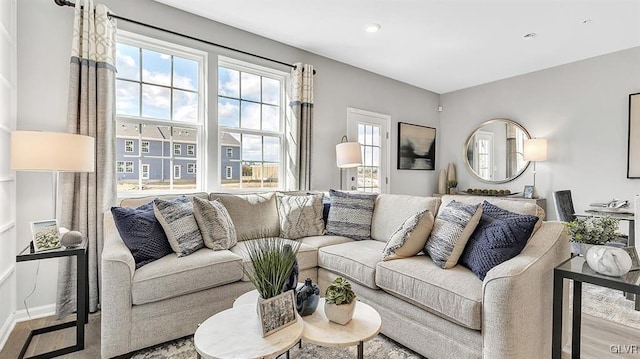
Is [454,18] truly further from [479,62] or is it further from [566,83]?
[566,83]

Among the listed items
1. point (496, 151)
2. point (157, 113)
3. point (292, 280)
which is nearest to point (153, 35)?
point (157, 113)

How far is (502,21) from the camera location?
3.15m

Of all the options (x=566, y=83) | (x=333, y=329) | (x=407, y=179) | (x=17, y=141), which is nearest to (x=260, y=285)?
(x=333, y=329)

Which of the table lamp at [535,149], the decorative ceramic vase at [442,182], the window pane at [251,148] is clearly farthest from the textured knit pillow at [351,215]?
the decorative ceramic vase at [442,182]

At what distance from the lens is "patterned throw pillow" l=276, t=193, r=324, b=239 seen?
2.96 metres

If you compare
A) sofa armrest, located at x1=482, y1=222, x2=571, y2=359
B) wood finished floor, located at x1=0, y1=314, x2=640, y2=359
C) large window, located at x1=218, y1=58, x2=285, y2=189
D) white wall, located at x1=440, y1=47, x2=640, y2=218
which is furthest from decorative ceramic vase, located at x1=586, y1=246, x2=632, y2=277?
white wall, located at x1=440, y1=47, x2=640, y2=218

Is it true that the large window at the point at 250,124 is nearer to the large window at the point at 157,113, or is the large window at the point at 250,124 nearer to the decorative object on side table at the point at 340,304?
the large window at the point at 157,113

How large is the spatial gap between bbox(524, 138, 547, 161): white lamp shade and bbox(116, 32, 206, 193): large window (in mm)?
4342

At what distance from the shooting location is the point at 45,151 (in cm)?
189

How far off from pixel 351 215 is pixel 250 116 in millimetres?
1679

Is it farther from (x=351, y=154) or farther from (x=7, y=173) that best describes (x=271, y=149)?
(x=7, y=173)

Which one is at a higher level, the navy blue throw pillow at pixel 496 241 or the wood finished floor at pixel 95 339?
the navy blue throw pillow at pixel 496 241

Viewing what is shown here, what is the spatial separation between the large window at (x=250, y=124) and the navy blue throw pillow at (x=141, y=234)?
49.0 inches

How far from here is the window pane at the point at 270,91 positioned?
373cm
